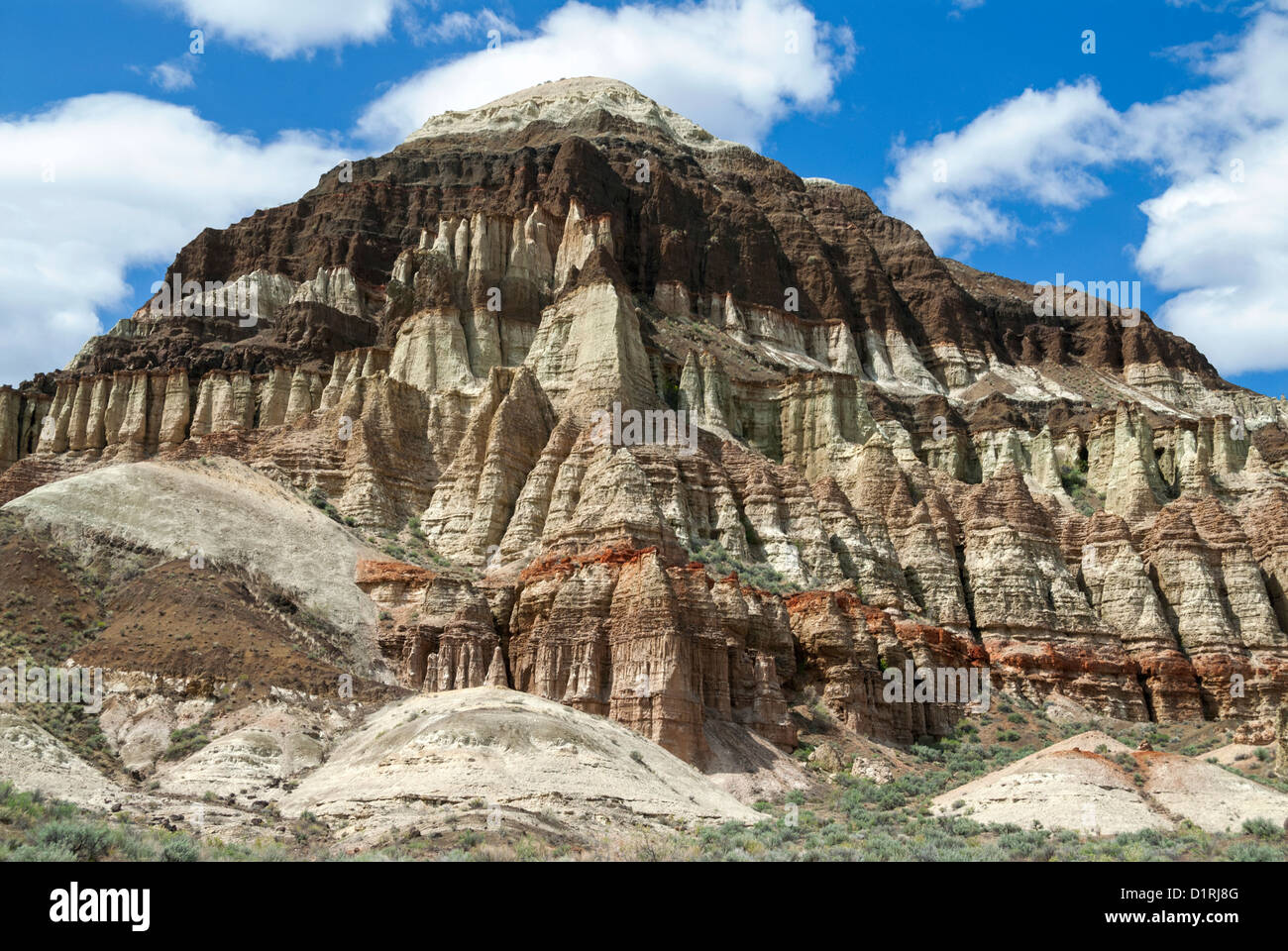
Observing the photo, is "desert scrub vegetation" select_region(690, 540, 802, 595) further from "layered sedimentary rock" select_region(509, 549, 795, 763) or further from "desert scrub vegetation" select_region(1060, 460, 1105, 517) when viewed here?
"desert scrub vegetation" select_region(1060, 460, 1105, 517)

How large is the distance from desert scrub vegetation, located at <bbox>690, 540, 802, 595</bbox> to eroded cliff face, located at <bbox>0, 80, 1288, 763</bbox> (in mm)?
220

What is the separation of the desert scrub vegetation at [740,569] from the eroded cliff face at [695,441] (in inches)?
8.7

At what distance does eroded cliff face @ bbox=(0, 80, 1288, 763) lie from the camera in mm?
57688

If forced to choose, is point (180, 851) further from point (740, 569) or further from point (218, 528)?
point (740, 569)

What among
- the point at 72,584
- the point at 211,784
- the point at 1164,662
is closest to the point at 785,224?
the point at 1164,662

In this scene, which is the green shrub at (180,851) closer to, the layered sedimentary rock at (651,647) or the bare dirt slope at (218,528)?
the layered sedimentary rock at (651,647)

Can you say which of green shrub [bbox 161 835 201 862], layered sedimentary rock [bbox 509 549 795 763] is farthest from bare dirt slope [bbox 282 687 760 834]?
green shrub [bbox 161 835 201 862]

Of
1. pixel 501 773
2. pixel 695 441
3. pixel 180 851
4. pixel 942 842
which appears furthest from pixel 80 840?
pixel 695 441

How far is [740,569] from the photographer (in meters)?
65.7

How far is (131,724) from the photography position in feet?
141
